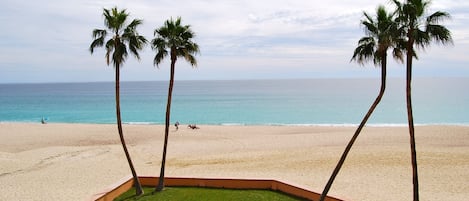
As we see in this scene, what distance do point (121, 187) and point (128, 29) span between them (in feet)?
21.5

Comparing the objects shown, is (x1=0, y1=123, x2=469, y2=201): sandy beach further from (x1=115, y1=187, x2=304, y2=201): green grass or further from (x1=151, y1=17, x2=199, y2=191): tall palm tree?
(x1=151, y1=17, x2=199, y2=191): tall palm tree

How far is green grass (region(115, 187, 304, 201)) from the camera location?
14.9 meters

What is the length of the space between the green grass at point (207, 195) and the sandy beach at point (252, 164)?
2562 millimetres

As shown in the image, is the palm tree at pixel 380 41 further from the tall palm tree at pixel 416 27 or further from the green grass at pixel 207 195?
the green grass at pixel 207 195

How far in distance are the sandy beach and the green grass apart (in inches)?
101

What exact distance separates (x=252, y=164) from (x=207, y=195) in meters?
9.63

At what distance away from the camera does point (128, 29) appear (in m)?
14.1

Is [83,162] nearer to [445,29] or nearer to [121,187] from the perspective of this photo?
[121,187]

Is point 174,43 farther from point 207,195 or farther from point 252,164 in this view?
point 252,164

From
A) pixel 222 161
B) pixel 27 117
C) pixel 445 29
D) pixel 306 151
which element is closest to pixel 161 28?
pixel 445 29

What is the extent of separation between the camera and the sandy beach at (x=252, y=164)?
18.3 m

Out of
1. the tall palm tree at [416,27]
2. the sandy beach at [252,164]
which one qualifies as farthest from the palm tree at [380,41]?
the sandy beach at [252,164]

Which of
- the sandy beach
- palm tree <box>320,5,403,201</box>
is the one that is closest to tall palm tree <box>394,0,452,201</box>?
palm tree <box>320,5,403,201</box>

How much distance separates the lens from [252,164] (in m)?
24.8
